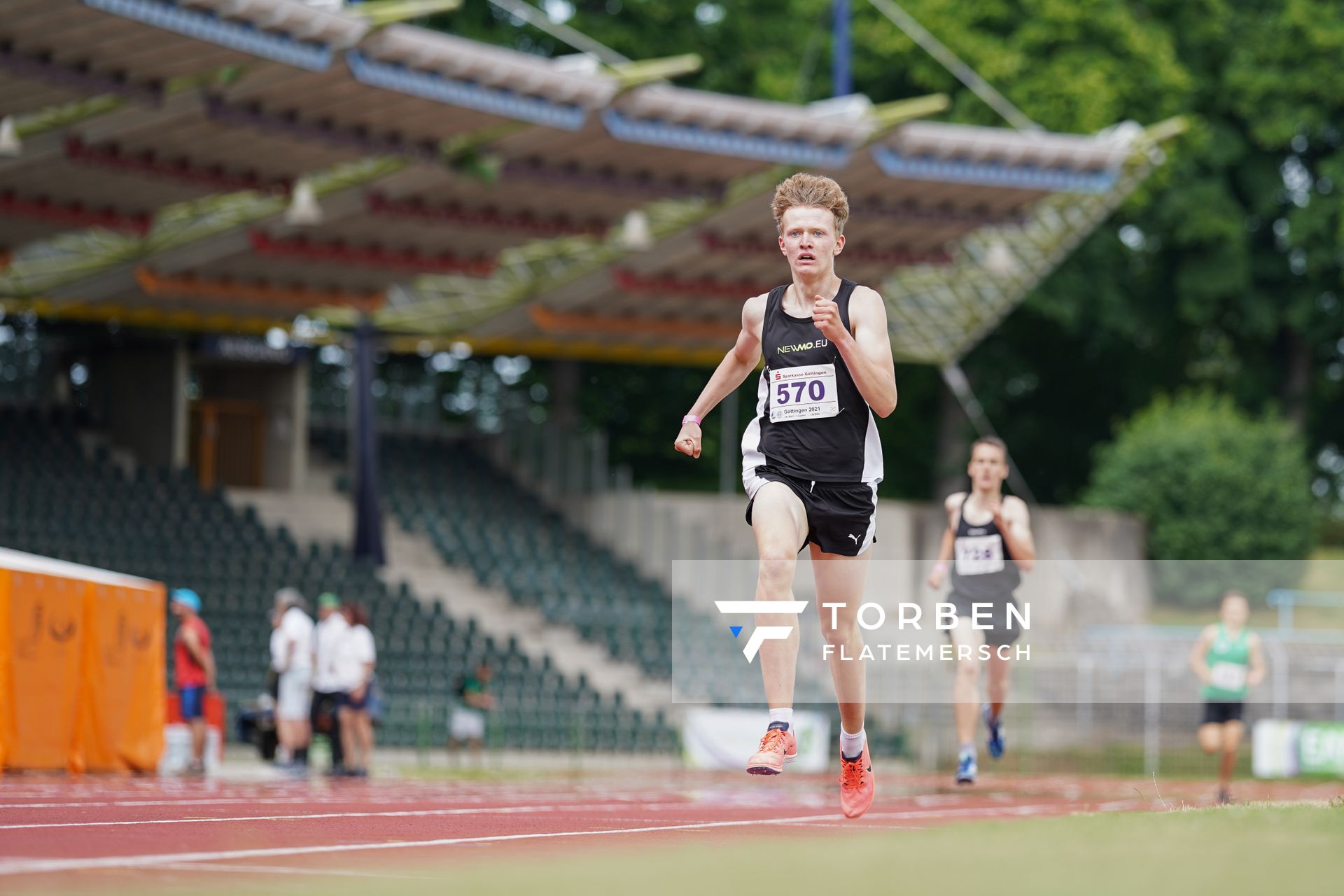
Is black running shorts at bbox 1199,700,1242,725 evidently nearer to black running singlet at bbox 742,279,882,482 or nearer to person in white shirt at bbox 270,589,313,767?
person in white shirt at bbox 270,589,313,767

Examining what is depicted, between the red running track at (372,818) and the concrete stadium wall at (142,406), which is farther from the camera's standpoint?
the concrete stadium wall at (142,406)

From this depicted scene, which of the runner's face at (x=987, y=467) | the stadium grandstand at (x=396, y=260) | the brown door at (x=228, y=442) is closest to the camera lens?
the runner's face at (x=987, y=467)

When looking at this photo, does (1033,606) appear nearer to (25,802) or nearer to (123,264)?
(123,264)

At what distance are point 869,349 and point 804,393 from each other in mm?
311

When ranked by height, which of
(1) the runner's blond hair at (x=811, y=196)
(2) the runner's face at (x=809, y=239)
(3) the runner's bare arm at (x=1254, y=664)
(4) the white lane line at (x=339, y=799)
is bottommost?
(4) the white lane line at (x=339, y=799)

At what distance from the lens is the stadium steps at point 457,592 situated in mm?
32844

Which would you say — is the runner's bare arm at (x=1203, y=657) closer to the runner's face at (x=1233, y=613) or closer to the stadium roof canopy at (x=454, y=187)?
the runner's face at (x=1233, y=613)

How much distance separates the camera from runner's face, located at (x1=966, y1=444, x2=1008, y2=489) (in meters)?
12.6

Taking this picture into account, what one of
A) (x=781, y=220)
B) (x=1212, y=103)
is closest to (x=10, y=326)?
(x=1212, y=103)

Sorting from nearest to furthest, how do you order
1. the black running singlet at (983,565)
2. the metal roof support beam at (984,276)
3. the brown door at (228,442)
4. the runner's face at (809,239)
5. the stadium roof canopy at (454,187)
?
1. the runner's face at (809,239)
2. the black running singlet at (983,565)
3. the stadium roof canopy at (454,187)
4. the metal roof support beam at (984,276)
5. the brown door at (228,442)

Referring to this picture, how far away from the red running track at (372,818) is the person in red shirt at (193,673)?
2771 millimetres

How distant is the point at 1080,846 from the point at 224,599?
80.5 ft

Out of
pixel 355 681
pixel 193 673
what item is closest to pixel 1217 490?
pixel 355 681

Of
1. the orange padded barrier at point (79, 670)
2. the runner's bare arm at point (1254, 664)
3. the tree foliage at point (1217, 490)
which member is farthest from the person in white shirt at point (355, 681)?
the tree foliage at point (1217, 490)
